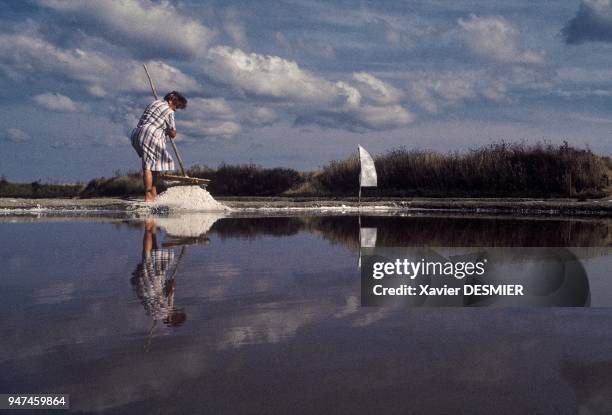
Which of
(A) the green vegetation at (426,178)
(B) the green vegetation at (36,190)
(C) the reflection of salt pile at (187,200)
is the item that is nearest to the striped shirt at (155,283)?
(C) the reflection of salt pile at (187,200)

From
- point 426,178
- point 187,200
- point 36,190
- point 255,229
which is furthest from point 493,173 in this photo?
point 36,190

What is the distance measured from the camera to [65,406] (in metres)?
2.20

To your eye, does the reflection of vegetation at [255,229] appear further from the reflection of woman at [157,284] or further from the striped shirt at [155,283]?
the striped shirt at [155,283]

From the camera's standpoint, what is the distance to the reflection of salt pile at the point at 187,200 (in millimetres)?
14661

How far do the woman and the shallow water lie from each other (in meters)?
8.88

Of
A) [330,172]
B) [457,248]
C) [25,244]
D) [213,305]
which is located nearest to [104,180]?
[330,172]

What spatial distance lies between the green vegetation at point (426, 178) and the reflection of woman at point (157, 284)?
16.7 meters

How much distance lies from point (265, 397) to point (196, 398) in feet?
0.85

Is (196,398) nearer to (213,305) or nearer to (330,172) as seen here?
(213,305)

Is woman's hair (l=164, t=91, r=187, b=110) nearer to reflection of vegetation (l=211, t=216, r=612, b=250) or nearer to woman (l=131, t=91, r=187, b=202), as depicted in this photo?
woman (l=131, t=91, r=187, b=202)

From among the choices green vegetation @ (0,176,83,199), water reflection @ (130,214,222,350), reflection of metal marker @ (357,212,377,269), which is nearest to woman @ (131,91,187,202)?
water reflection @ (130,214,222,350)

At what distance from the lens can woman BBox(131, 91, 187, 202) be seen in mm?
14328

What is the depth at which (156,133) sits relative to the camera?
47.1ft

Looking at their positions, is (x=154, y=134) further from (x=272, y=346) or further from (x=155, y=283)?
(x=272, y=346)
